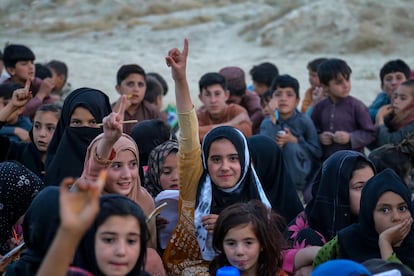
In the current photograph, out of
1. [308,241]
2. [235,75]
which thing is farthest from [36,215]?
[235,75]

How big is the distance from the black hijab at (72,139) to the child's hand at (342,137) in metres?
2.92

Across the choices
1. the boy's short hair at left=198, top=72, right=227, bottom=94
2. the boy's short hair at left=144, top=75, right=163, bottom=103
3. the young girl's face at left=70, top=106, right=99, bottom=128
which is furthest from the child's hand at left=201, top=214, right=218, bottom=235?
the boy's short hair at left=144, top=75, right=163, bottom=103

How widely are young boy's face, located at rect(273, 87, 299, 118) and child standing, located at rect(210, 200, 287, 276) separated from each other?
3.85 m

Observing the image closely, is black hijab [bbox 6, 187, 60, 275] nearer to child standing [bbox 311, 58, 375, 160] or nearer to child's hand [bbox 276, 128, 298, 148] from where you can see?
child's hand [bbox 276, 128, 298, 148]

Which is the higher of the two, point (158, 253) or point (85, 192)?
point (85, 192)

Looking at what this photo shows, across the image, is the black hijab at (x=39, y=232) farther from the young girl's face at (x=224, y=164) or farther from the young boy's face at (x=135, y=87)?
the young boy's face at (x=135, y=87)

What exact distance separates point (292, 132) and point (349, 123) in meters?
0.58

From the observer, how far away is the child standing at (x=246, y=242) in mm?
4676

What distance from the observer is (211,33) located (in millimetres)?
25125

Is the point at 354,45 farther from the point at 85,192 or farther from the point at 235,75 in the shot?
the point at 85,192

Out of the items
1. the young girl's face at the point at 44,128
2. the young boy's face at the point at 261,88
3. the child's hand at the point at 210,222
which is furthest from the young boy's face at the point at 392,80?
the child's hand at the point at 210,222

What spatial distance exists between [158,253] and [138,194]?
15.2 inches

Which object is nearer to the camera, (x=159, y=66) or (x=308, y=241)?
(x=308, y=241)

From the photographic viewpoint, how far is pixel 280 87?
8742mm
